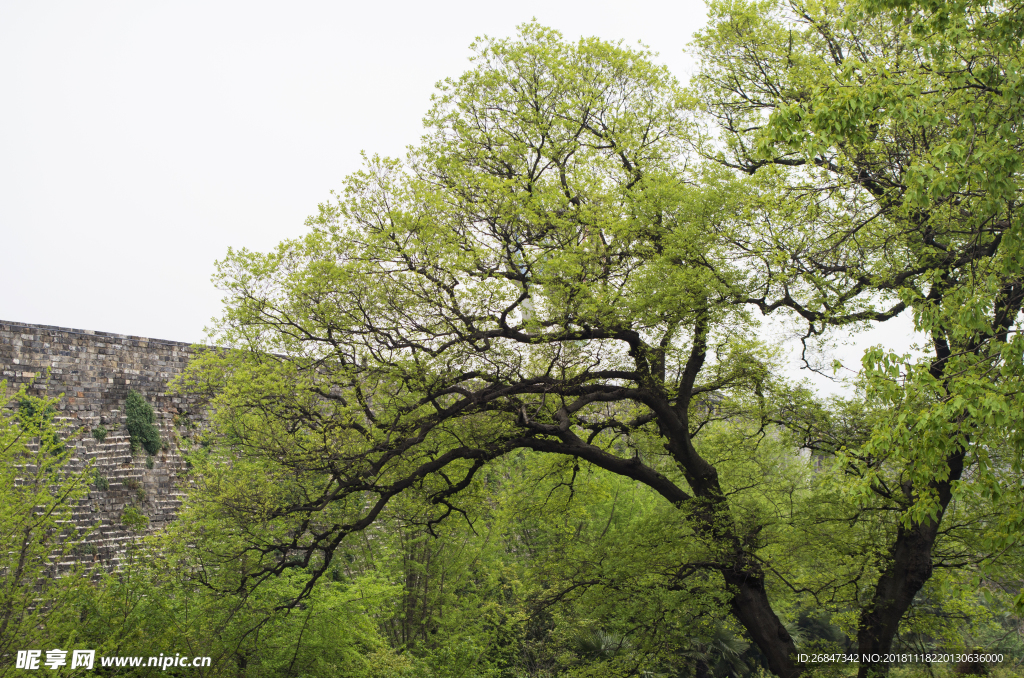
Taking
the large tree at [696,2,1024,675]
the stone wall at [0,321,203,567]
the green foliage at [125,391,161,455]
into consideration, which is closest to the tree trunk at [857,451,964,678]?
the large tree at [696,2,1024,675]

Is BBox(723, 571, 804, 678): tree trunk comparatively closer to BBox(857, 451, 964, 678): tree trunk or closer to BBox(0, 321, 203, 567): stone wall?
BBox(857, 451, 964, 678): tree trunk

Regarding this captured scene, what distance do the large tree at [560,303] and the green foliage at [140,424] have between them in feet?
15.3

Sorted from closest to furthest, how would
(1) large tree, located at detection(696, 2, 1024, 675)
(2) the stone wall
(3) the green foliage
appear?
(1) large tree, located at detection(696, 2, 1024, 675)
(2) the stone wall
(3) the green foliage

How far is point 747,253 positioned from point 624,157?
2.32 m

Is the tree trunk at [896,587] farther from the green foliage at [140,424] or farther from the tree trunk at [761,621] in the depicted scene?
the green foliage at [140,424]

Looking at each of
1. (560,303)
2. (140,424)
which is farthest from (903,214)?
(140,424)

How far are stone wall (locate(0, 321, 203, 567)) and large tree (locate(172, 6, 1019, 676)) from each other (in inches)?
181

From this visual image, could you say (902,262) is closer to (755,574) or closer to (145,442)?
(755,574)

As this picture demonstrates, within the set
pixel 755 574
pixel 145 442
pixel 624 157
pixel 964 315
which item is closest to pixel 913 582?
pixel 755 574

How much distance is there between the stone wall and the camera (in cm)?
Result: 1214

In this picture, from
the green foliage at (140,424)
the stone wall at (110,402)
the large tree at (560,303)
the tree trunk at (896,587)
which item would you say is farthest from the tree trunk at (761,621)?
the green foliage at (140,424)

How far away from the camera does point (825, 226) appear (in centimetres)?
870

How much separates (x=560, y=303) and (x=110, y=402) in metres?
9.39

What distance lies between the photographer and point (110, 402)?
13.2m
